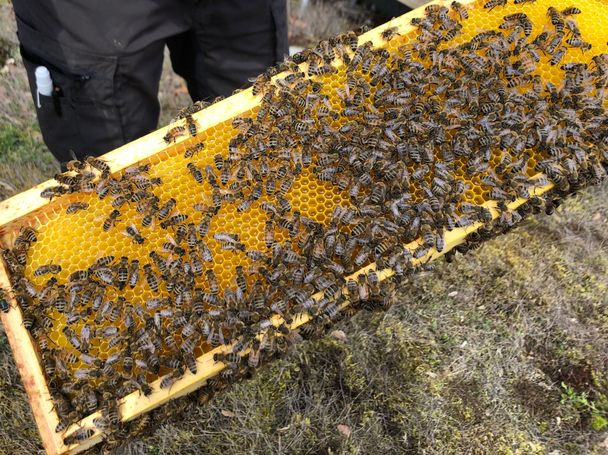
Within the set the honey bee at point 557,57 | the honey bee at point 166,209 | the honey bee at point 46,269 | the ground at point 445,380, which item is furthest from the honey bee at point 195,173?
the honey bee at point 557,57

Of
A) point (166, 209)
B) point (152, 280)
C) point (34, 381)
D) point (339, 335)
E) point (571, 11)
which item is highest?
point (571, 11)

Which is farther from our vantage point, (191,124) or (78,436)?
(191,124)

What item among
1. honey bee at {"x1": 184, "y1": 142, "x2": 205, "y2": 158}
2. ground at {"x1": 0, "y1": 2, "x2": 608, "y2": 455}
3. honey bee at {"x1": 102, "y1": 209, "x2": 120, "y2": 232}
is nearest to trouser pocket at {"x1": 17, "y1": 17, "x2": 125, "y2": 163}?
honey bee at {"x1": 184, "y1": 142, "x2": 205, "y2": 158}

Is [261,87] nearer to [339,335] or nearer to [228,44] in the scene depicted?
[228,44]

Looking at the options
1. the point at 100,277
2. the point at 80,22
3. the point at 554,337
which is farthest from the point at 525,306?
the point at 80,22

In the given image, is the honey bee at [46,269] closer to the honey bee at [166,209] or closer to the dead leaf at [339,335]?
the honey bee at [166,209]

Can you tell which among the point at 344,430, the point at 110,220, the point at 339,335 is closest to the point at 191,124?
the point at 110,220

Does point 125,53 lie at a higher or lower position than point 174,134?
higher
